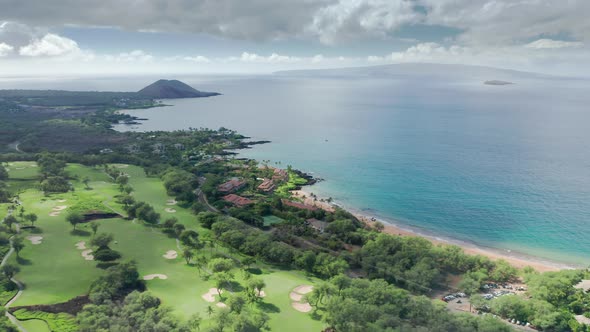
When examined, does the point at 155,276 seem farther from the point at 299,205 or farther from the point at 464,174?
the point at 464,174

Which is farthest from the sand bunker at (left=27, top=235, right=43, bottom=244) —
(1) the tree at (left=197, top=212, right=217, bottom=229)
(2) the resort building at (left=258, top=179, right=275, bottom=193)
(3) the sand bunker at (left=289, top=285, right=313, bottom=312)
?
(2) the resort building at (left=258, top=179, right=275, bottom=193)

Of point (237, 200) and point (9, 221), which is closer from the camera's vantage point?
point (9, 221)

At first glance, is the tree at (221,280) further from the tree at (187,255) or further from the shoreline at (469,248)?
the shoreline at (469,248)

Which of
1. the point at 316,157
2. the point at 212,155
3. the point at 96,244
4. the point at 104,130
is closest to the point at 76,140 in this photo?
the point at 104,130

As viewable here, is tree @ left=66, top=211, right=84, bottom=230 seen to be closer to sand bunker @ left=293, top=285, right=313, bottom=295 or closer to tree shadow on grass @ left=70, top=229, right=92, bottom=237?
tree shadow on grass @ left=70, top=229, right=92, bottom=237

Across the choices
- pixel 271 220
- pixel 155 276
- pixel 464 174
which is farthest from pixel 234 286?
pixel 464 174

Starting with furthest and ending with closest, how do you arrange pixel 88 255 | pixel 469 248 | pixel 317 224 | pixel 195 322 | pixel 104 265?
pixel 317 224 < pixel 469 248 < pixel 88 255 < pixel 104 265 < pixel 195 322
